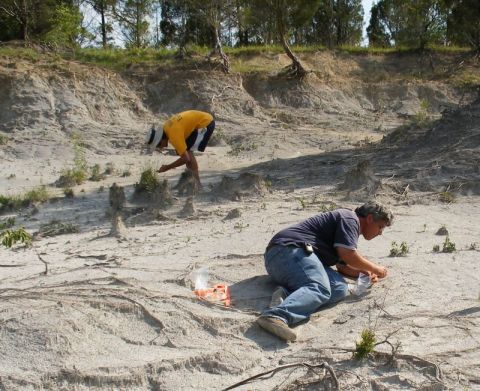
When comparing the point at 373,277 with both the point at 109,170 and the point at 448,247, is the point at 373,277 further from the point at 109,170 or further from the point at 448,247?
the point at 109,170

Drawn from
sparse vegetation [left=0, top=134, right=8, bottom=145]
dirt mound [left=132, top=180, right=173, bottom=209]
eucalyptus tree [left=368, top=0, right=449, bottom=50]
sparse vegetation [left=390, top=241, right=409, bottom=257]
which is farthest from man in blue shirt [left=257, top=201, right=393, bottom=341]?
eucalyptus tree [left=368, top=0, right=449, bottom=50]

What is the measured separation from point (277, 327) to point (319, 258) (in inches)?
35.4

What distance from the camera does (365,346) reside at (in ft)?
12.6

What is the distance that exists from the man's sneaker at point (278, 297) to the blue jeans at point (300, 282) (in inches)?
2.3

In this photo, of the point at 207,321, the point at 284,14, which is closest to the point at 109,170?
the point at 207,321

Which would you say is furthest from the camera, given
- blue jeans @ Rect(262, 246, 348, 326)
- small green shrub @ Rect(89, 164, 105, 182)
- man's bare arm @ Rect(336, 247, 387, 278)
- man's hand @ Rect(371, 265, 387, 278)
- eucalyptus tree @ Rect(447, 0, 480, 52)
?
eucalyptus tree @ Rect(447, 0, 480, 52)

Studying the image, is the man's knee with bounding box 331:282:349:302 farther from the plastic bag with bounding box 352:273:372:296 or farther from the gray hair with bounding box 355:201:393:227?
the gray hair with bounding box 355:201:393:227

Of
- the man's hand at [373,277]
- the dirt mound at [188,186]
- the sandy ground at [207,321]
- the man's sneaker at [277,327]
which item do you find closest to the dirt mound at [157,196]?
the dirt mound at [188,186]

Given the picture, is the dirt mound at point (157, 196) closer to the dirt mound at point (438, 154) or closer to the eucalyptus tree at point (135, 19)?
the dirt mound at point (438, 154)

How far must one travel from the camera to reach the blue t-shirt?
4.78 m

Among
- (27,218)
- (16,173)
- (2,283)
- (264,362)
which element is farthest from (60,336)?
(16,173)

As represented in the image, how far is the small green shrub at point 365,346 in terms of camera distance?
3.84m

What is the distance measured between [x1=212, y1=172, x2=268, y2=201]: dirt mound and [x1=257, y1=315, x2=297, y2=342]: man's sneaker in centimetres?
446

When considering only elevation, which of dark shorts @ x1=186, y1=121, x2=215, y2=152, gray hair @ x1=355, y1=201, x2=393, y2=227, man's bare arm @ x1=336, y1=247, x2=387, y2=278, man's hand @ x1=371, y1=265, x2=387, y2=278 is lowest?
man's hand @ x1=371, y1=265, x2=387, y2=278
